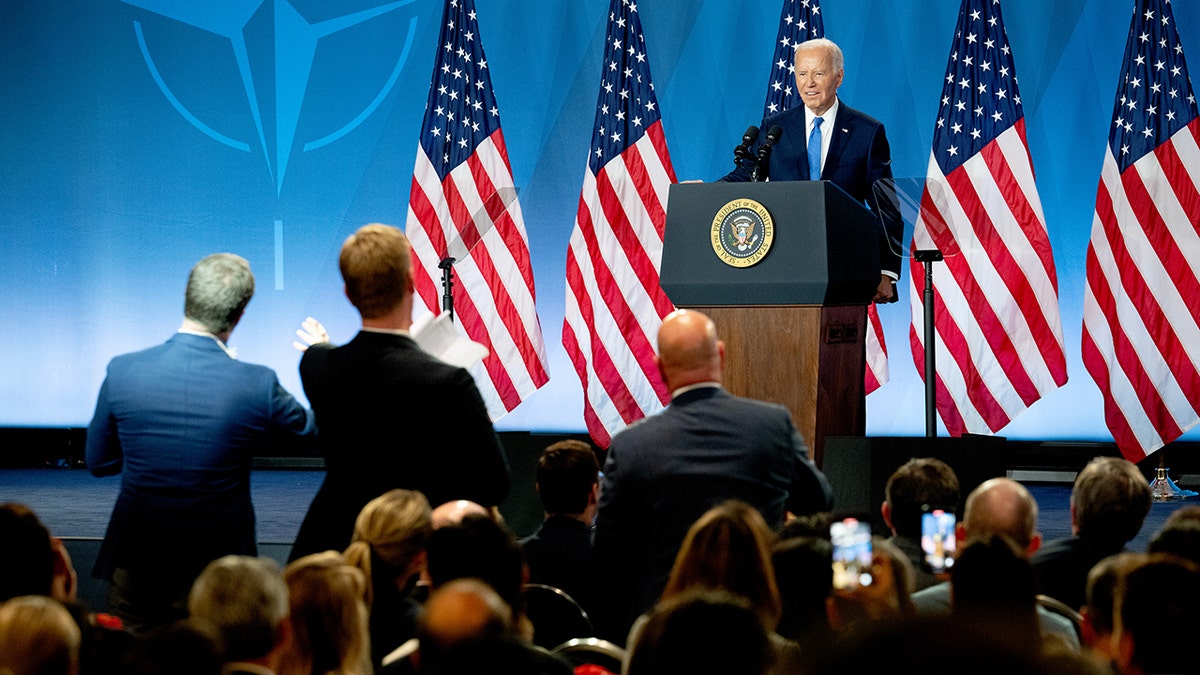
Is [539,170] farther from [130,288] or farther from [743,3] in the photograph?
[130,288]

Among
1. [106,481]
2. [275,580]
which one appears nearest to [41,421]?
[106,481]

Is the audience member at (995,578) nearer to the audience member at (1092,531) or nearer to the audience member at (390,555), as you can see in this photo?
the audience member at (1092,531)

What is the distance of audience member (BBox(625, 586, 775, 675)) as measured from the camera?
1.27 metres

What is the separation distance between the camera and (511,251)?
8508 mm

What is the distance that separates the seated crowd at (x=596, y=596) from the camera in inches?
59.5

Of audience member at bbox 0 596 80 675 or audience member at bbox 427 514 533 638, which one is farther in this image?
audience member at bbox 427 514 533 638

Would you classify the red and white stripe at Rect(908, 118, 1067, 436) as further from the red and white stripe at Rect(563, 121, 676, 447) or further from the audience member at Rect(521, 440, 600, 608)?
the audience member at Rect(521, 440, 600, 608)

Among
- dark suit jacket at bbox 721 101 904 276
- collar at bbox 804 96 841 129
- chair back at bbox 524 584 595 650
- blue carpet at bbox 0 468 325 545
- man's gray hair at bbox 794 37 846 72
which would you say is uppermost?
man's gray hair at bbox 794 37 846 72

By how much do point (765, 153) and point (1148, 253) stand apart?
399cm

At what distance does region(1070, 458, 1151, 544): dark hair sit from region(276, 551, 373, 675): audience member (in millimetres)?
1867

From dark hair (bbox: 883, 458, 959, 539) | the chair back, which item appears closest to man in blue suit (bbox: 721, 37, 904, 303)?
dark hair (bbox: 883, 458, 959, 539)

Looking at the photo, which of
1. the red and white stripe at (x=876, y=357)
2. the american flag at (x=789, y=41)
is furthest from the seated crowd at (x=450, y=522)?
the american flag at (x=789, y=41)

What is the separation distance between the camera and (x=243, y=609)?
2.11m

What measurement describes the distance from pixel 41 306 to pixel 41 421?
36.6 inches
